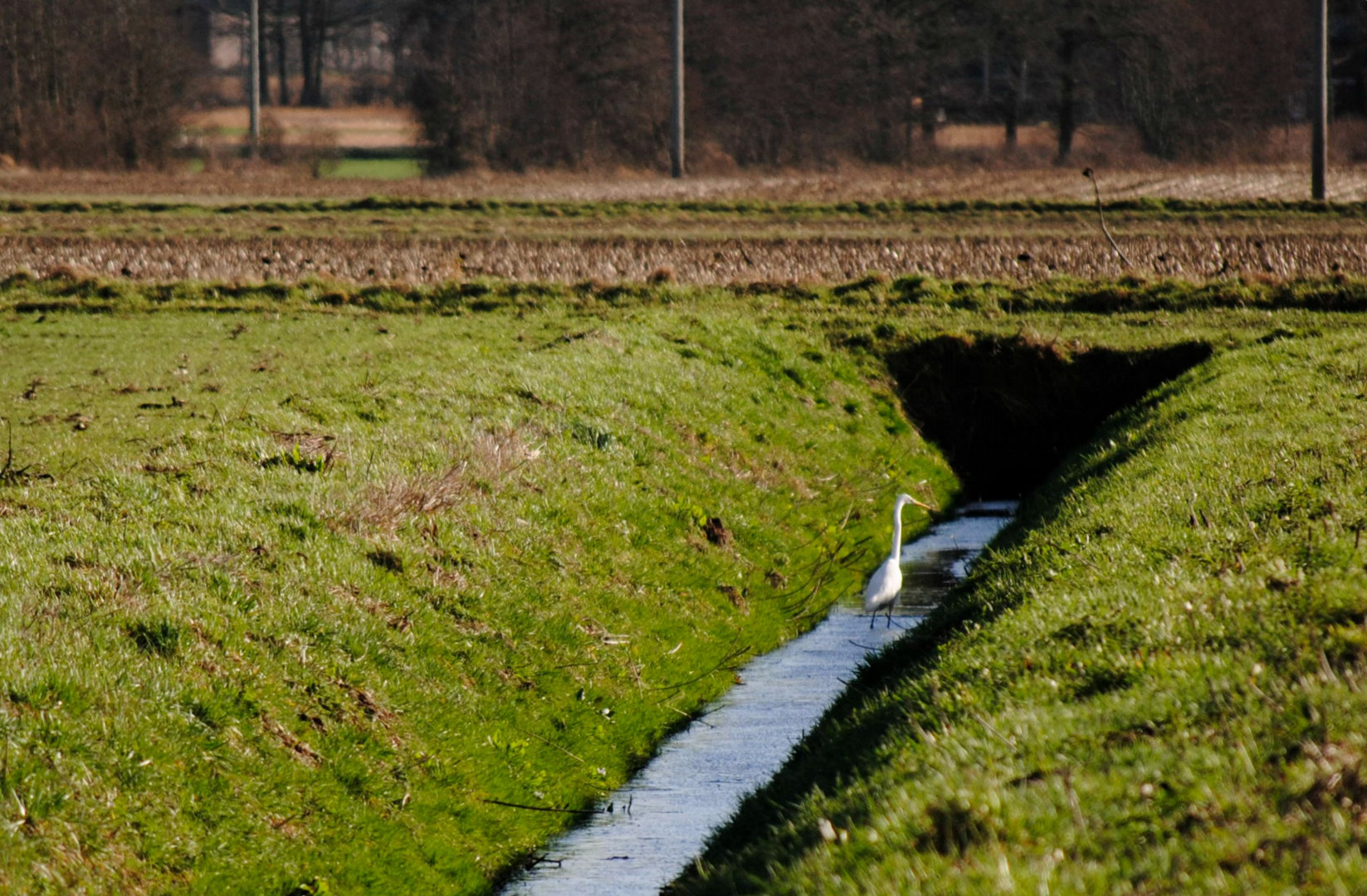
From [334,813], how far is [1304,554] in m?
6.25

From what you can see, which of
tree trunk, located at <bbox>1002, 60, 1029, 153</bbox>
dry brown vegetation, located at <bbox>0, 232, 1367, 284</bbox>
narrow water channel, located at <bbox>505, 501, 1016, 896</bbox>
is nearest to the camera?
narrow water channel, located at <bbox>505, 501, 1016, 896</bbox>

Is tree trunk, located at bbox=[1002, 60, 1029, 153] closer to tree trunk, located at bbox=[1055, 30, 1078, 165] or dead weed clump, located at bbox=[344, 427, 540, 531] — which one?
tree trunk, located at bbox=[1055, 30, 1078, 165]

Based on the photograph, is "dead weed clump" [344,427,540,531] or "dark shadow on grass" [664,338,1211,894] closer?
"dark shadow on grass" [664,338,1211,894]

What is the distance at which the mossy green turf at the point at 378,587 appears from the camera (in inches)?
329

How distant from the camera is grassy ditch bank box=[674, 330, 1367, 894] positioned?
5742 mm

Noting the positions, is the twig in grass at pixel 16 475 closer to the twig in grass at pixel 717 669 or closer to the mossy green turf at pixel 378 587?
the mossy green turf at pixel 378 587

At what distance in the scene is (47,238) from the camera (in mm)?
40469

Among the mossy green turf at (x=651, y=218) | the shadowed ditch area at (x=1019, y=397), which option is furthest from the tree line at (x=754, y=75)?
→ the shadowed ditch area at (x=1019, y=397)

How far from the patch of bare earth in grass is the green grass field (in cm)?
995

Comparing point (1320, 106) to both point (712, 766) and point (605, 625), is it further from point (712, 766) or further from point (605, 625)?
point (712, 766)

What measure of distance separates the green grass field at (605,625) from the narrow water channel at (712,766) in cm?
29

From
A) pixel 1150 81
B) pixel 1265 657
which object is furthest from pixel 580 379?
pixel 1150 81

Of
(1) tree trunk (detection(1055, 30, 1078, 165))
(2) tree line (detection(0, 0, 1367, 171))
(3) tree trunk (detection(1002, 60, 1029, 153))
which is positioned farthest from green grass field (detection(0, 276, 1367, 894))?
(3) tree trunk (detection(1002, 60, 1029, 153))

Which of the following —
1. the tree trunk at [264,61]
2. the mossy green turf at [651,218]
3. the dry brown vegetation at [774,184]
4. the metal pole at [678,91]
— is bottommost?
the mossy green turf at [651,218]
